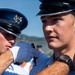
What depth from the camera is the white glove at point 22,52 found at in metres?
2.75

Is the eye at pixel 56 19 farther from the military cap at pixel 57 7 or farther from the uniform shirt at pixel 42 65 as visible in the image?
the uniform shirt at pixel 42 65

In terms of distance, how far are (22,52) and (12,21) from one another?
38.5 inches

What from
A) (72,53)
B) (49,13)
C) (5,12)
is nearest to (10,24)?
(5,12)

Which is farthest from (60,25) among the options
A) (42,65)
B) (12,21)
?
(12,21)

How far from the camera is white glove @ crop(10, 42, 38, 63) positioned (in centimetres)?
275

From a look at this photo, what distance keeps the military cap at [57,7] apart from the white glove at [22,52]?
472 millimetres

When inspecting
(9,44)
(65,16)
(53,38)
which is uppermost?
(65,16)

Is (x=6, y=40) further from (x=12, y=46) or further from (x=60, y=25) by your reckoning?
(x=60, y=25)

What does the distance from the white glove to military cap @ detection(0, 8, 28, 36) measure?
0.69 m

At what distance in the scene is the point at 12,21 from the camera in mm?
3650

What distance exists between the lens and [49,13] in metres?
2.43

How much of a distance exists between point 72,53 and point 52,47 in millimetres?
231

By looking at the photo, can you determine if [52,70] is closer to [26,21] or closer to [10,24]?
[10,24]

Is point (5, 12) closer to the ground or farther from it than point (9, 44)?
farther from it
